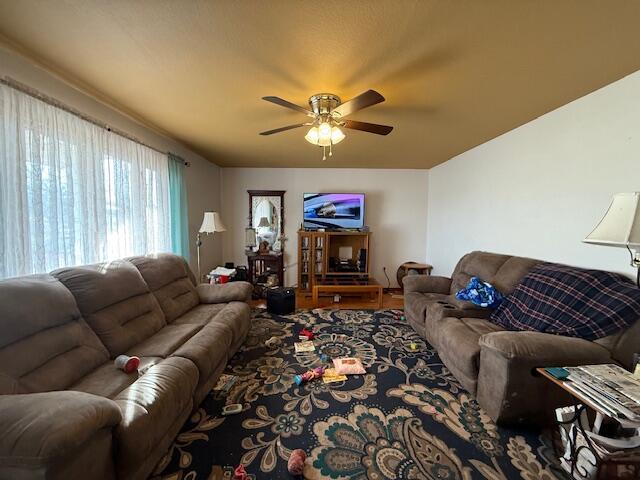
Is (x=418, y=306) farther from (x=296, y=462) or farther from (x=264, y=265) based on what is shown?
(x=264, y=265)

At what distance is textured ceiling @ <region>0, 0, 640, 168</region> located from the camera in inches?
47.1

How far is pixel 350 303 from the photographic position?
13.0 feet

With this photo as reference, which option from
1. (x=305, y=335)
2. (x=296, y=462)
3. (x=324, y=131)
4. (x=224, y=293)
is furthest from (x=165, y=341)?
(x=324, y=131)

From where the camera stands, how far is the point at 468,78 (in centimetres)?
172

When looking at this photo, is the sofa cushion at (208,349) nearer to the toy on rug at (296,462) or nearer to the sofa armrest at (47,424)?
A: the sofa armrest at (47,424)

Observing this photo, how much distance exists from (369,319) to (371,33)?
115 inches

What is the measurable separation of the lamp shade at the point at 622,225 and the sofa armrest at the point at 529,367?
2.05 ft

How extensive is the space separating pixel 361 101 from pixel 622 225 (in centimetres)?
160

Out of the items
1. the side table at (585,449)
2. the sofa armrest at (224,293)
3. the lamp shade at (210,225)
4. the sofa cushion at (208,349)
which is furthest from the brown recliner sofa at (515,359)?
the lamp shade at (210,225)

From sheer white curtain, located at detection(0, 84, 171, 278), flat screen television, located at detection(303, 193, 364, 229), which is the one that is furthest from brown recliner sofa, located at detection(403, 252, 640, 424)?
sheer white curtain, located at detection(0, 84, 171, 278)

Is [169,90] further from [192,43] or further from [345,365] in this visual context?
[345,365]

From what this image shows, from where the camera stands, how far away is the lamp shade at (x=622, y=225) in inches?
50.5

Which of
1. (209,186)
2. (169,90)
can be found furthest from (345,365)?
(209,186)

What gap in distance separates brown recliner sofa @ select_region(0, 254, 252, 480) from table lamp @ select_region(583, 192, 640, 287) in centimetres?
245
